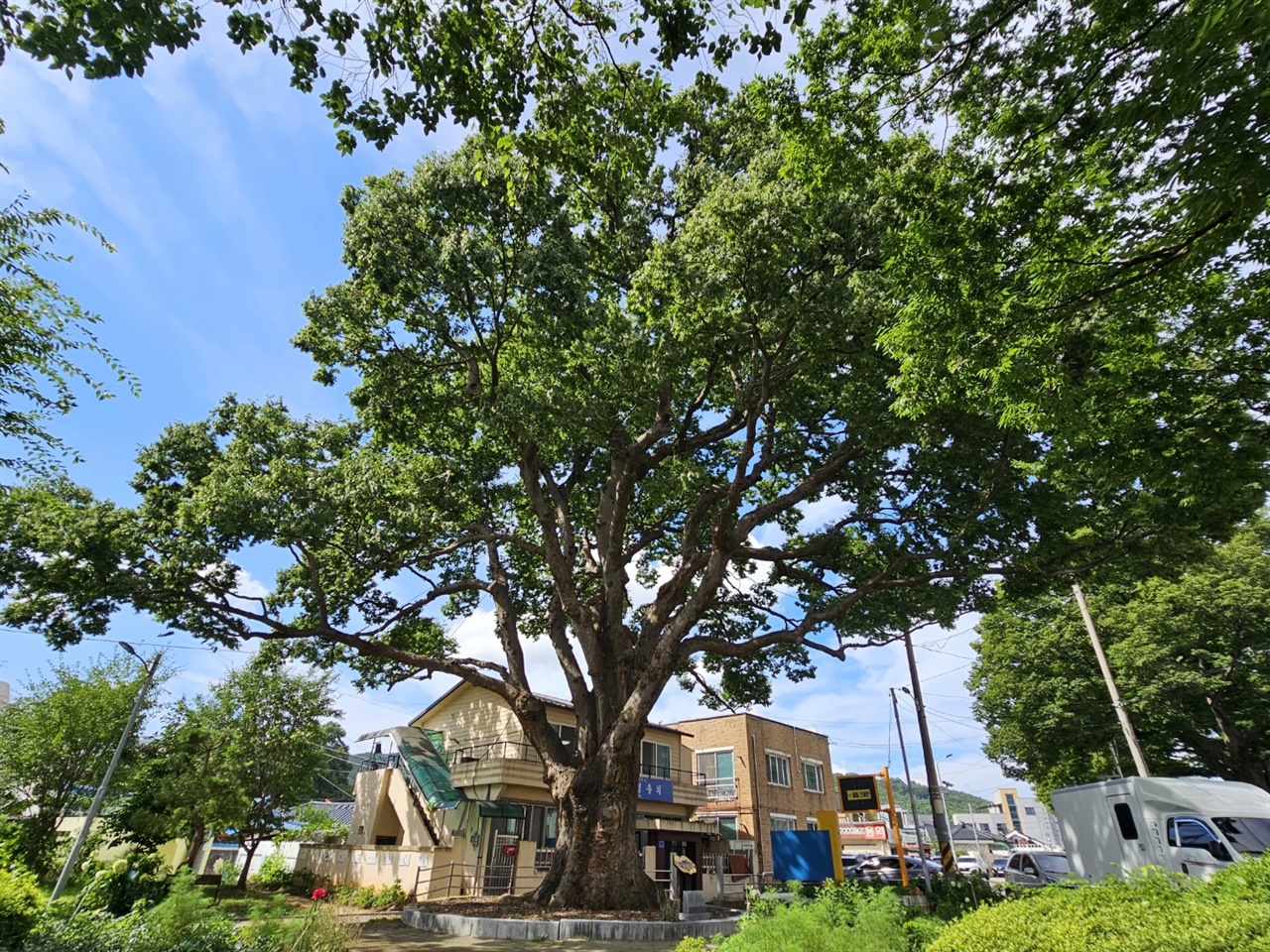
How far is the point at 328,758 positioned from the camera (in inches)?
834

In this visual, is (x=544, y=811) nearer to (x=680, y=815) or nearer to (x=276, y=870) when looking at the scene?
(x=680, y=815)

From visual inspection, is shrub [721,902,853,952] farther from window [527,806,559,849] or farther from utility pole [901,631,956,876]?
window [527,806,559,849]

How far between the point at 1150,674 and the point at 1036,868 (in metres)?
9.67

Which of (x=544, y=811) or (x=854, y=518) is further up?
(x=854, y=518)

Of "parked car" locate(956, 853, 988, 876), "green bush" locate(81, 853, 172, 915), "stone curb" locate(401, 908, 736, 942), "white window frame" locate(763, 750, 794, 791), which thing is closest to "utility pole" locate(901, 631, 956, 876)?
"parked car" locate(956, 853, 988, 876)

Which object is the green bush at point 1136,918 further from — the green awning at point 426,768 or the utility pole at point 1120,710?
the utility pole at point 1120,710

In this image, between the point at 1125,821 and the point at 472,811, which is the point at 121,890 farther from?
the point at 1125,821

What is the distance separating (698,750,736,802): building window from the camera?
2875 cm

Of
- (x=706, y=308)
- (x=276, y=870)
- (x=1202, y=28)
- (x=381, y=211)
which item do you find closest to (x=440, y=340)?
(x=381, y=211)

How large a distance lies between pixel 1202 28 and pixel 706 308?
22.6 feet

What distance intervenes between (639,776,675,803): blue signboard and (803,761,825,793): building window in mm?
12302

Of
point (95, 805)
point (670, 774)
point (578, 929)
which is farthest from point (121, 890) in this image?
point (670, 774)

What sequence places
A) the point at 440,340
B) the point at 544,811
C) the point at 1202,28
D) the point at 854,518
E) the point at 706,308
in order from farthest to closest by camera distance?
1. the point at 544,811
2. the point at 854,518
3. the point at 440,340
4. the point at 706,308
5. the point at 1202,28

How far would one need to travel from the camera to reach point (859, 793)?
15.0m
